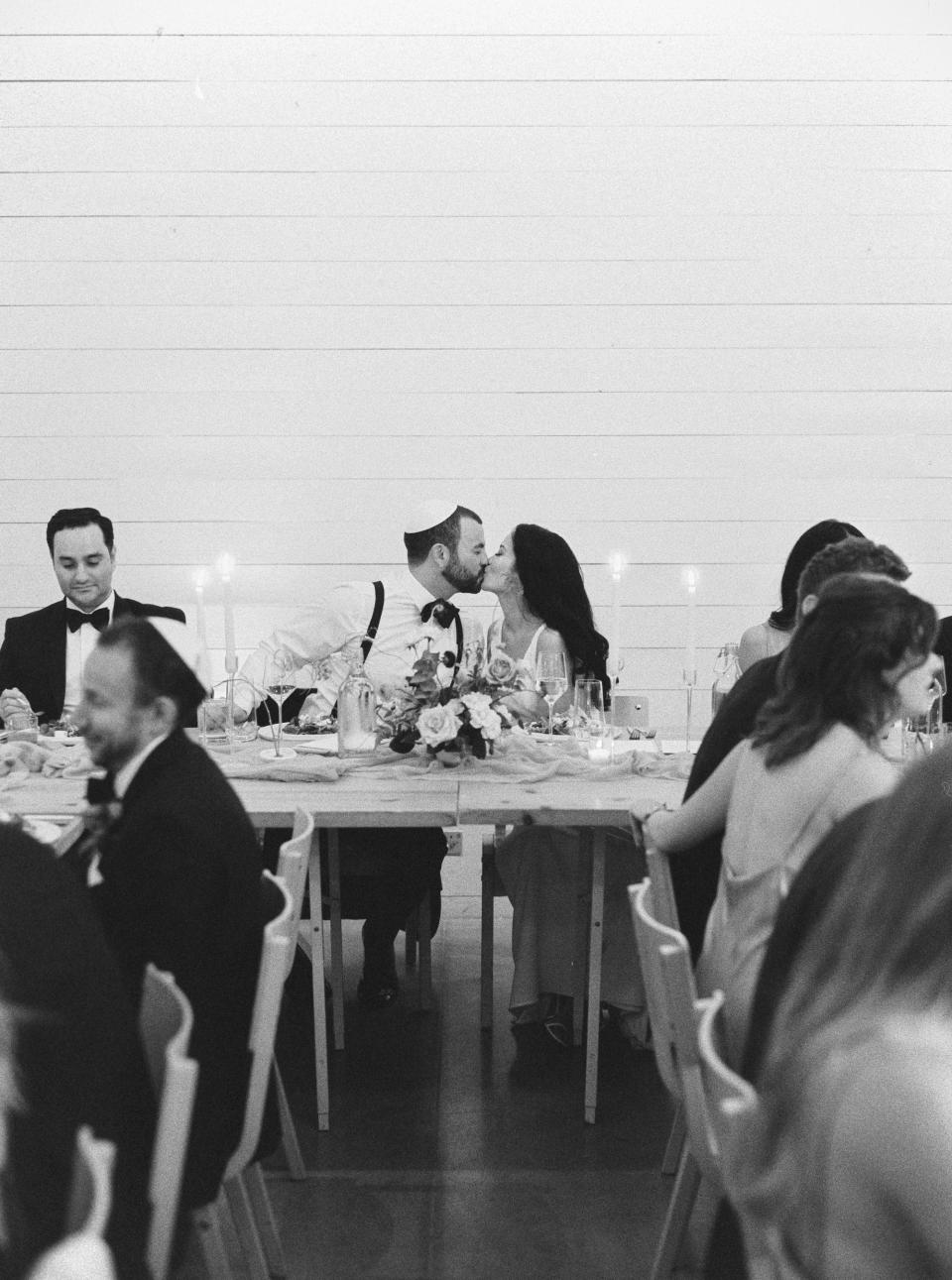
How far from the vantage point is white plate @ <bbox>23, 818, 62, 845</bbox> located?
249 cm

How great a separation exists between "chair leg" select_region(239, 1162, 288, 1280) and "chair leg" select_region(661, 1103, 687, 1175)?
30.5 inches

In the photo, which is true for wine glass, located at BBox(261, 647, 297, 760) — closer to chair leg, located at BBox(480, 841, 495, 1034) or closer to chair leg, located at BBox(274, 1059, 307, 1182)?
chair leg, located at BBox(480, 841, 495, 1034)

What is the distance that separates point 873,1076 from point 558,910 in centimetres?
262

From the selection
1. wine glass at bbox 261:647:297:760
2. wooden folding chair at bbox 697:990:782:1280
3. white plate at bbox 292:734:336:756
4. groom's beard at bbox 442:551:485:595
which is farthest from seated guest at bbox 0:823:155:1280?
groom's beard at bbox 442:551:485:595

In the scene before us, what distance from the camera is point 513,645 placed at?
438cm

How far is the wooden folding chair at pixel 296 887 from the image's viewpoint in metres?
2.25

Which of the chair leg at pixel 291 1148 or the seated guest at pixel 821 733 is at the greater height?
the seated guest at pixel 821 733

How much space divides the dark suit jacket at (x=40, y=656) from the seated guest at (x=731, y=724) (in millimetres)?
2509

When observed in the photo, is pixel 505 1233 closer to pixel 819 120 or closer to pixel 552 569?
pixel 552 569

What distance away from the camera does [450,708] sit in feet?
11.0

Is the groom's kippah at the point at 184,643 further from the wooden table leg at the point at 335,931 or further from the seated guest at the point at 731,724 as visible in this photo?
the wooden table leg at the point at 335,931

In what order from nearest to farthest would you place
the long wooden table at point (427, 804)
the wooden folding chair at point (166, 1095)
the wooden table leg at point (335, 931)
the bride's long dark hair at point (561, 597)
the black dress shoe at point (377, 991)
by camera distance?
the wooden folding chair at point (166, 1095), the long wooden table at point (427, 804), the wooden table leg at point (335, 931), the black dress shoe at point (377, 991), the bride's long dark hair at point (561, 597)

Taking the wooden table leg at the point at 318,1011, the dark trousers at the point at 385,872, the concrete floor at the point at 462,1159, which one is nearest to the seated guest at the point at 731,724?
the concrete floor at the point at 462,1159

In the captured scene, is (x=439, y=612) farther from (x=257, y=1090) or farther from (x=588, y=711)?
(x=257, y=1090)
